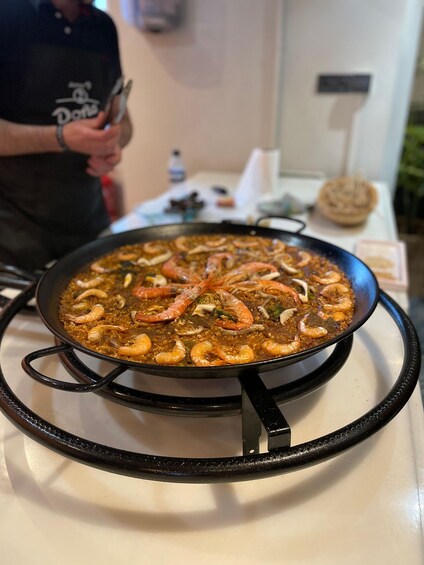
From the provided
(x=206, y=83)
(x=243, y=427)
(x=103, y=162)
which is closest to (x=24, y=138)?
(x=103, y=162)

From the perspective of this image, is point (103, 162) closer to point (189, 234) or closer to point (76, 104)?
point (76, 104)

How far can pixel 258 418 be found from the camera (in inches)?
28.1

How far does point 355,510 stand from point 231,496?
22 cm

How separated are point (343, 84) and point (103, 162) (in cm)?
187

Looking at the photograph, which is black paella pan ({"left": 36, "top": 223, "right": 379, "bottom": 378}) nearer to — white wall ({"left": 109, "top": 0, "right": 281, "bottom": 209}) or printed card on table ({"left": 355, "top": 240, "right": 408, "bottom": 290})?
printed card on table ({"left": 355, "top": 240, "right": 408, "bottom": 290})

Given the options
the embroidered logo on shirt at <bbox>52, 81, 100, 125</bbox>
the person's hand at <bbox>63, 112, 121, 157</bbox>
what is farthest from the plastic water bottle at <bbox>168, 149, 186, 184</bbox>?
the person's hand at <bbox>63, 112, 121, 157</bbox>

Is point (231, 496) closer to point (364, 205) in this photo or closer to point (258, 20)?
point (364, 205)

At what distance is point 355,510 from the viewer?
2.35 ft

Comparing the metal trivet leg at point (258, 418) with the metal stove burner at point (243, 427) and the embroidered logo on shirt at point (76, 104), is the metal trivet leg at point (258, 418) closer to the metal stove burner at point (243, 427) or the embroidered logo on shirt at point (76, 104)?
the metal stove burner at point (243, 427)

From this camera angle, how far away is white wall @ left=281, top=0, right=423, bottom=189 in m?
2.56

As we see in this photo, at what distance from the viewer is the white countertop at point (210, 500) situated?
67 cm

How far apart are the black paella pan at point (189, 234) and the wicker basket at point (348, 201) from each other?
702mm

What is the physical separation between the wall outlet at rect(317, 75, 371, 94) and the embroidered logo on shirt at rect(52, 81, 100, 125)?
1711 millimetres

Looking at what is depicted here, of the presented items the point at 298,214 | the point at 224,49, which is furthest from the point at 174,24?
the point at 298,214
